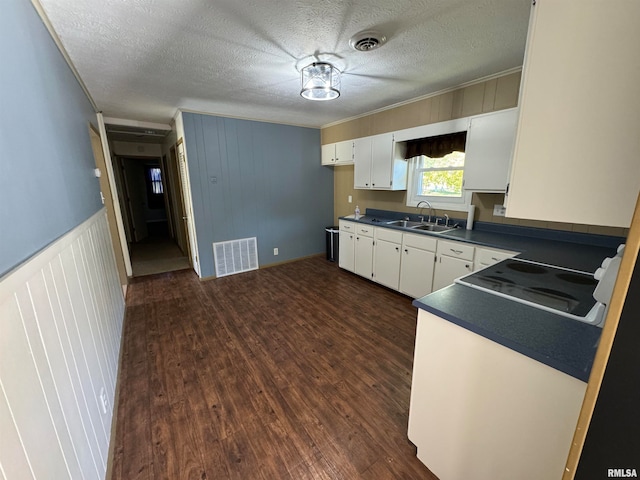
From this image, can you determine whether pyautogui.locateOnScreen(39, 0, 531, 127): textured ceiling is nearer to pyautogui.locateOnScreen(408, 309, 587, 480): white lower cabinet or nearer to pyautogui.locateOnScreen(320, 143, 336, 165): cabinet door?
pyautogui.locateOnScreen(320, 143, 336, 165): cabinet door

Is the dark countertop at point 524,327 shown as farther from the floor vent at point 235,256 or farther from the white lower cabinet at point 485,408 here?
the floor vent at point 235,256

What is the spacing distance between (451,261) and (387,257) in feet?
2.80

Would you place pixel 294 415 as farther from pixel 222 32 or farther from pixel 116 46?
pixel 116 46

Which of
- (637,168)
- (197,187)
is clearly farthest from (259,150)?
(637,168)

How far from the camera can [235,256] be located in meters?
4.18

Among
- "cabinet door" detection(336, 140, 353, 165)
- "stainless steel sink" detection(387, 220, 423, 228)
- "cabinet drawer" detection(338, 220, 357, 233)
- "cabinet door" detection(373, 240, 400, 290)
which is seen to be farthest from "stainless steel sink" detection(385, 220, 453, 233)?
"cabinet door" detection(336, 140, 353, 165)

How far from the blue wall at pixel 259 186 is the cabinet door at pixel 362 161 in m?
1.09

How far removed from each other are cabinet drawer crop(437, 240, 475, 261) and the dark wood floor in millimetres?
775

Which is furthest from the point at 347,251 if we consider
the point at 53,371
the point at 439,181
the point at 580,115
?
the point at 53,371

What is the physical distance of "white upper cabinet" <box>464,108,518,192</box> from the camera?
2.36 m

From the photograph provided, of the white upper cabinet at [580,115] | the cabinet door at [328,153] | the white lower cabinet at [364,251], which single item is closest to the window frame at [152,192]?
the cabinet door at [328,153]

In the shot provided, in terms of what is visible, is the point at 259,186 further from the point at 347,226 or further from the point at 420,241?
the point at 420,241

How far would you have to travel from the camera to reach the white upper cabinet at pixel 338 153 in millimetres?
4160

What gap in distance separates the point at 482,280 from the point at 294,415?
145 centimetres
